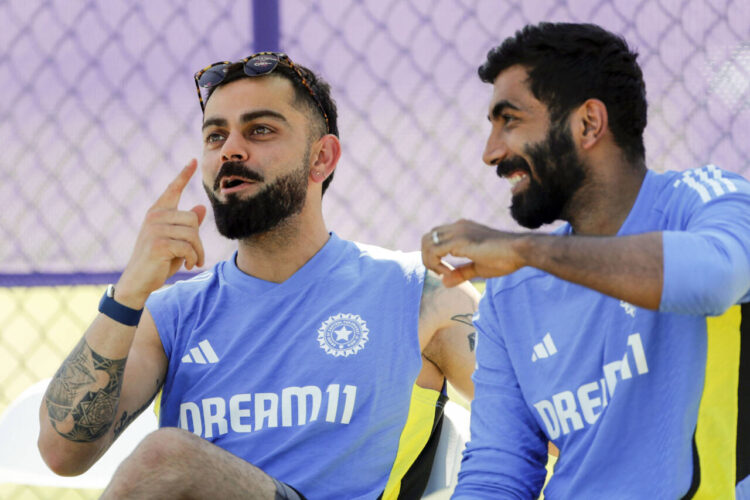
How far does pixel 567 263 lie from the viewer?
1369 millimetres

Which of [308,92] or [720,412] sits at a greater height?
[308,92]

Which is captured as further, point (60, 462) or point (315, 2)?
point (315, 2)

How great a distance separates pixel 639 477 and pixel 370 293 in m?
0.88

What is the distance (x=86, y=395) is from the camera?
203 cm

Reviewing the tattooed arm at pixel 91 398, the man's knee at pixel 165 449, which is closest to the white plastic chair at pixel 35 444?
the tattooed arm at pixel 91 398

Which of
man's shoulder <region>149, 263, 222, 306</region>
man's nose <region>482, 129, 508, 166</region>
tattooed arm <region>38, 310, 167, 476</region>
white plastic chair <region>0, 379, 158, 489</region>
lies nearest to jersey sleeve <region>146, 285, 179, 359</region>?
man's shoulder <region>149, 263, 222, 306</region>

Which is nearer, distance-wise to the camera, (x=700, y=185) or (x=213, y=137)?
(x=700, y=185)

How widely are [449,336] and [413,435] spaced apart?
26cm

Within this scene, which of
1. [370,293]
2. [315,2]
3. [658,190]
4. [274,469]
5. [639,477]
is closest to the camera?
[639,477]

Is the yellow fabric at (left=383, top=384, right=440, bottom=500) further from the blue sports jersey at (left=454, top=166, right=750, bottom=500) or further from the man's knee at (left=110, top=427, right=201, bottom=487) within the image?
the man's knee at (left=110, top=427, right=201, bottom=487)

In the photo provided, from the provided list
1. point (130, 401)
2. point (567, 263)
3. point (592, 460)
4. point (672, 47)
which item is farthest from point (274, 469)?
point (672, 47)

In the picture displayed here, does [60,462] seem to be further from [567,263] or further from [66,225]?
[567,263]

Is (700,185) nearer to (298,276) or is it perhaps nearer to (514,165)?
(514,165)

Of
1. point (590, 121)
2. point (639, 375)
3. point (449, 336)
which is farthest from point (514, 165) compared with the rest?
point (449, 336)
